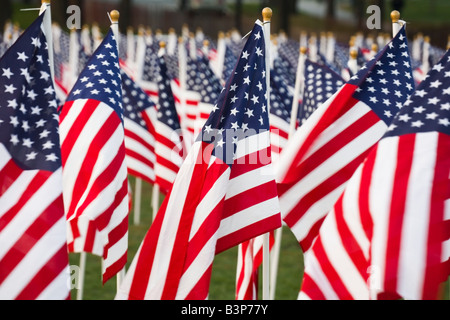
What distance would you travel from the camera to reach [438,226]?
18.3 feet

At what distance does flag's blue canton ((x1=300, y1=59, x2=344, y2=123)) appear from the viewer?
909cm

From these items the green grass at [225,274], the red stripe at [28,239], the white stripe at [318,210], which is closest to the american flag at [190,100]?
the green grass at [225,274]

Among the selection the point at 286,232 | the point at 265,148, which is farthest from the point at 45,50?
the point at 286,232

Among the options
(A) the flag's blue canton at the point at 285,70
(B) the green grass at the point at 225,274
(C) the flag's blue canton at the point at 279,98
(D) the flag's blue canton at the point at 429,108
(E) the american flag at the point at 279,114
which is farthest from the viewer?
(A) the flag's blue canton at the point at 285,70

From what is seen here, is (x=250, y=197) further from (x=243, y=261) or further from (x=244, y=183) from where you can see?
(x=243, y=261)

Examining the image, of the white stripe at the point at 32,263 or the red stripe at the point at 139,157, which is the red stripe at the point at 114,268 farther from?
the red stripe at the point at 139,157

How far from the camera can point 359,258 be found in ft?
18.7

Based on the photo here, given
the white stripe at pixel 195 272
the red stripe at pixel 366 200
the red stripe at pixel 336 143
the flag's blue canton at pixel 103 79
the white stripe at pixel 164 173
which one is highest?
the white stripe at pixel 164 173

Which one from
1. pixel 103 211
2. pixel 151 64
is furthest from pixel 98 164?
pixel 151 64

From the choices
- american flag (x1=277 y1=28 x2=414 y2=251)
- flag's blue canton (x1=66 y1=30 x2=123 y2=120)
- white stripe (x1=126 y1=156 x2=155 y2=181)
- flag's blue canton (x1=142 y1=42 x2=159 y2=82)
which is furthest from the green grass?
flag's blue canton (x1=66 y1=30 x2=123 y2=120)

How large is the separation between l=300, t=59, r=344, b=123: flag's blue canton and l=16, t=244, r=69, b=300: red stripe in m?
3.91

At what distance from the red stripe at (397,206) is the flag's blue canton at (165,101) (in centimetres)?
574

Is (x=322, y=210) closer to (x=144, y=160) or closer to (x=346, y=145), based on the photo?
(x=346, y=145)

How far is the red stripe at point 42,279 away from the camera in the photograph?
582cm
